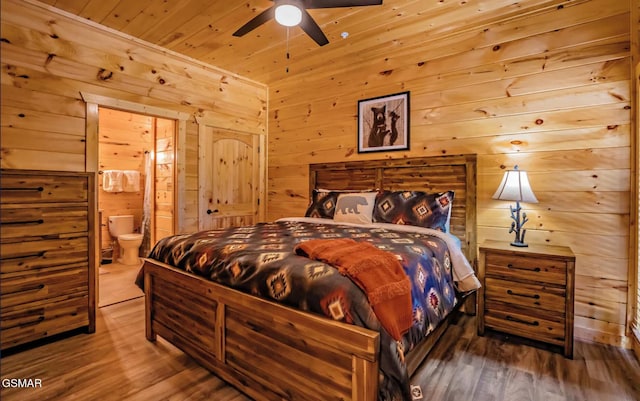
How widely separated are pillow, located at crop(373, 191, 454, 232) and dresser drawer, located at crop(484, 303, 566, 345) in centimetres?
71

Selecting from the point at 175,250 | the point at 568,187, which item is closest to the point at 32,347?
the point at 175,250

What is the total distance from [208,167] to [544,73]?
3.37 m

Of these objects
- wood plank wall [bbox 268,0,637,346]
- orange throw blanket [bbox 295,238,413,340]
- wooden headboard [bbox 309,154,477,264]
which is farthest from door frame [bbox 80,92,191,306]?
wood plank wall [bbox 268,0,637,346]

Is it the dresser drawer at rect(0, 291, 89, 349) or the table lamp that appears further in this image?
the table lamp

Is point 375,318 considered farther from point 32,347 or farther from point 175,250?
point 32,347

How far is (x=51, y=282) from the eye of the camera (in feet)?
7.70

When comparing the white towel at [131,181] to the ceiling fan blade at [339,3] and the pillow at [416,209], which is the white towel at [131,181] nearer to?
the pillow at [416,209]

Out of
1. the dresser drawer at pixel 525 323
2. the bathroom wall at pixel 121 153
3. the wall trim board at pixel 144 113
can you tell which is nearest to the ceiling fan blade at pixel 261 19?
the wall trim board at pixel 144 113

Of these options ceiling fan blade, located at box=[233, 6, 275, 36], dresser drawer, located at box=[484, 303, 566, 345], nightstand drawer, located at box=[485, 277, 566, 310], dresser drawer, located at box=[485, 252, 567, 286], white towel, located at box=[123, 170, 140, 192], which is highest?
ceiling fan blade, located at box=[233, 6, 275, 36]

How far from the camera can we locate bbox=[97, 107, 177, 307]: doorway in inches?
166

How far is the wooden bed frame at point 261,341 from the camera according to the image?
133cm

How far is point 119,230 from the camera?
15.5 feet

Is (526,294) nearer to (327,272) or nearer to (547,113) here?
(547,113)

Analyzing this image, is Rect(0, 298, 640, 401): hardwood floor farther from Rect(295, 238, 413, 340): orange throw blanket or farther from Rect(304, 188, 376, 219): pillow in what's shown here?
Rect(304, 188, 376, 219): pillow
